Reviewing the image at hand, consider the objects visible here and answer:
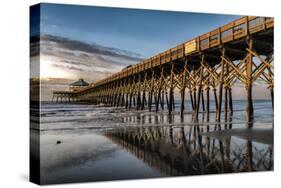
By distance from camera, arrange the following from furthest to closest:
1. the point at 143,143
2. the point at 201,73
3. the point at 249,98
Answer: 1. the point at 201,73
2. the point at 249,98
3. the point at 143,143

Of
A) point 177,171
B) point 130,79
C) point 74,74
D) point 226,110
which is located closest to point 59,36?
point 74,74

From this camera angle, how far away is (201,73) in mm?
13203

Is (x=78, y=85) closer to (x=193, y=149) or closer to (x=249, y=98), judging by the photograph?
(x=193, y=149)

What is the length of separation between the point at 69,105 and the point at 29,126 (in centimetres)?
106

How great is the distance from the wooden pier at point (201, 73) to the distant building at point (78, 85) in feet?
0.43

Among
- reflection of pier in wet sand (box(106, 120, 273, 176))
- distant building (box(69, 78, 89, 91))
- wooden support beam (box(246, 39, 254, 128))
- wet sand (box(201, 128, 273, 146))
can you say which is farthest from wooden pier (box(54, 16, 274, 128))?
reflection of pier in wet sand (box(106, 120, 273, 176))

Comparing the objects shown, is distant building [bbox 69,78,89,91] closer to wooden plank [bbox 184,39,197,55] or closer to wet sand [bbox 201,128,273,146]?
wooden plank [bbox 184,39,197,55]

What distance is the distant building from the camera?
33.8ft

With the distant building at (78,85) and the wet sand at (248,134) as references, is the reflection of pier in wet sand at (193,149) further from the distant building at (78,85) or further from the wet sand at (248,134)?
the distant building at (78,85)

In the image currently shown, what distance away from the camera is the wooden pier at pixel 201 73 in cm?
1167

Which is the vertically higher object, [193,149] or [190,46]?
[190,46]

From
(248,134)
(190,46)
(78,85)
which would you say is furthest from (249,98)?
(78,85)

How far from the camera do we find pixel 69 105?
34.8 feet

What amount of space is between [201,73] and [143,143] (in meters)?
3.49
